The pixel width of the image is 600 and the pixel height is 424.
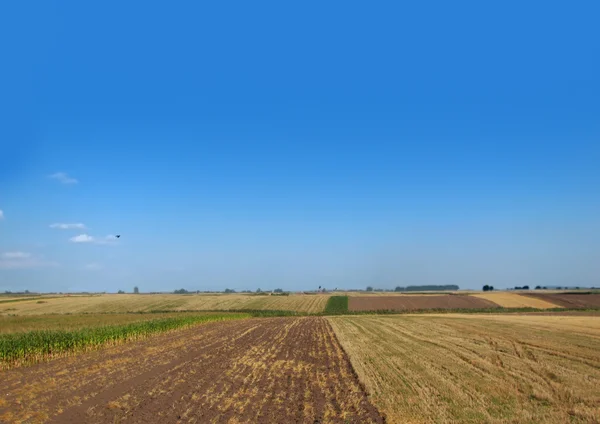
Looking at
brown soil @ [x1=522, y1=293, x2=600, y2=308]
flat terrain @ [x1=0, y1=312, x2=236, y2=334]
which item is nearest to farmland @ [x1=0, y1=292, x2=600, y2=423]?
flat terrain @ [x1=0, y1=312, x2=236, y2=334]

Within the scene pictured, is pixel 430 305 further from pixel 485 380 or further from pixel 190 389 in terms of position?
pixel 190 389

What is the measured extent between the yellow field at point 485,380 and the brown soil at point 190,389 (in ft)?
3.73

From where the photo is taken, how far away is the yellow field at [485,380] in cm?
1171

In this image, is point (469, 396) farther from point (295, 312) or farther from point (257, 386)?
point (295, 312)

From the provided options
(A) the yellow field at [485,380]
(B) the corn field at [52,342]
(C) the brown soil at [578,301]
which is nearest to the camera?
(A) the yellow field at [485,380]

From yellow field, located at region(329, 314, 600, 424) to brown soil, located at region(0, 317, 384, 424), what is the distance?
3.73ft

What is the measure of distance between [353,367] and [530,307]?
76860mm

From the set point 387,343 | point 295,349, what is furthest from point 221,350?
point 387,343

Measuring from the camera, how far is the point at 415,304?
94.0m

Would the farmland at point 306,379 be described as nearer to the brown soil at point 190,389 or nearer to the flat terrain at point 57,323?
the brown soil at point 190,389

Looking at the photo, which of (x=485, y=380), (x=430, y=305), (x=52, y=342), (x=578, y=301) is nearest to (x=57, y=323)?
(x=52, y=342)

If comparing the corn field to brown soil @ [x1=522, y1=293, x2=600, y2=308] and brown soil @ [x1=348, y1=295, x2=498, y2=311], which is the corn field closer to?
brown soil @ [x1=348, y1=295, x2=498, y2=311]

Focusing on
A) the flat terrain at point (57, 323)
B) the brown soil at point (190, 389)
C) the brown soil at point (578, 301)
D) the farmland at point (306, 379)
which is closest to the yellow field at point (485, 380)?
the farmland at point (306, 379)

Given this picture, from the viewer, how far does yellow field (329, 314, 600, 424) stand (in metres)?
11.7
